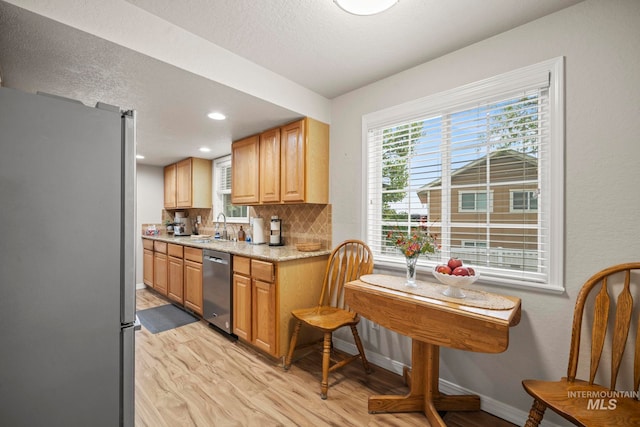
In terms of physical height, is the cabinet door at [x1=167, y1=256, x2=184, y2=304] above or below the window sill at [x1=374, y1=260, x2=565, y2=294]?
below

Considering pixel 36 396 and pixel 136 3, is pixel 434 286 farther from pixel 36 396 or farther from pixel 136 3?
pixel 136 3

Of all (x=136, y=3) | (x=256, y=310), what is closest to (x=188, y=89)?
(x=136, y=3)

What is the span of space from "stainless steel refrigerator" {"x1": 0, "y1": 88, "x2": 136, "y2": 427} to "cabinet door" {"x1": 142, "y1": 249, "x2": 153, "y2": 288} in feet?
12.8

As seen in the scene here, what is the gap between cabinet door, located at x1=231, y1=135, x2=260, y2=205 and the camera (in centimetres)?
322

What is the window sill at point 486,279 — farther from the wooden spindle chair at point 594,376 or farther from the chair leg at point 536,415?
the chair leg at point 536,415

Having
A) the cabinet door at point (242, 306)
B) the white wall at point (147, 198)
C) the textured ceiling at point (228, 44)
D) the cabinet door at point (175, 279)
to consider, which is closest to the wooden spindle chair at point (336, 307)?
the cabinet door at point (242, 306)

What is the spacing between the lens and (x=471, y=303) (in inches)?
61.7

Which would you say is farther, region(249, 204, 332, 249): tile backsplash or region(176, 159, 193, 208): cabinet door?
region(176, 159, 193, 208): cabinet door

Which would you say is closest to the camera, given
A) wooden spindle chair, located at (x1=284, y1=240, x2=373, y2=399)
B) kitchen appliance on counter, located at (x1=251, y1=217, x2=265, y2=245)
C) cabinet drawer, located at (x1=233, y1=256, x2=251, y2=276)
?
wooden spindle chair, located at (x1=284, y1=240, x2=373, y2=399)

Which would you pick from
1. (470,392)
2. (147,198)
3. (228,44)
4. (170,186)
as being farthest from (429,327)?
(147,198)

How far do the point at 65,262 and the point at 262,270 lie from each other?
152cm

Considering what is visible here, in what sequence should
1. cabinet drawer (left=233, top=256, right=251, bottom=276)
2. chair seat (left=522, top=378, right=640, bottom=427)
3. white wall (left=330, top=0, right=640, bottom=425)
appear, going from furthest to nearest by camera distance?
cabinet drawer (left=233, top=256, right=251, bottom=276)
white wall (left=330, top=0, right=640, bottom=425)
chair seat (left=522, top=378, right=640, bottom=427)

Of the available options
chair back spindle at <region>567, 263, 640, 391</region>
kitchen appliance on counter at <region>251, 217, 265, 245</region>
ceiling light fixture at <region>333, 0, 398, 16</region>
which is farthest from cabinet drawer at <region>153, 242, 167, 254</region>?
chair back spindle at <region>567, 263, 640, 391</region>

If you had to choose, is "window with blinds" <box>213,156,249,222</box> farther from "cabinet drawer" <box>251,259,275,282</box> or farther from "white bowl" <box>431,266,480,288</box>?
"white bowl" <box>431,266,480,288</box>
